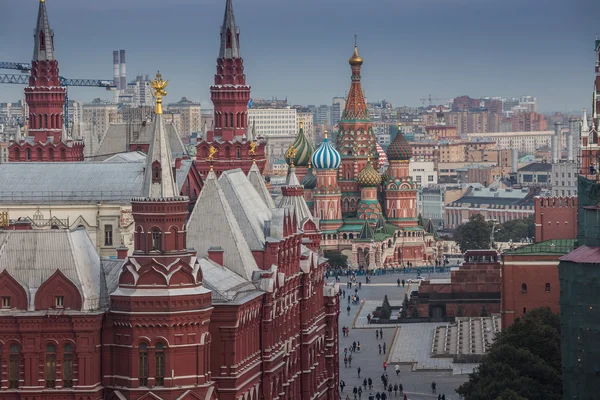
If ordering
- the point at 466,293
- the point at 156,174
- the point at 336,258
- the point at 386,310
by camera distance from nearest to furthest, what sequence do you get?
the point at 156,174 → the point at 466,293 → the point at 386,310 → the point at 336,258

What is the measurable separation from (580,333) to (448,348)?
42.7 m

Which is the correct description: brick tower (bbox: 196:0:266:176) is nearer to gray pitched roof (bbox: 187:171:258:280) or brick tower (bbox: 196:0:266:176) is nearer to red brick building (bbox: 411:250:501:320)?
gray pitched roof (bbox: 187:171:258:280)

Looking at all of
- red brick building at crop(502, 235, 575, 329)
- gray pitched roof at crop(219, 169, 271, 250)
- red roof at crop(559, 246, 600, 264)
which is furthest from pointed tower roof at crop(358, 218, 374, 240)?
red roof at crop(559, 246, 600, 264)

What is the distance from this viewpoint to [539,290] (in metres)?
117

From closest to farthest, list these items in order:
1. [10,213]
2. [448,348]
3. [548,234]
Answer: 1. [10,213]
2. [448,348]
3. [548,234]

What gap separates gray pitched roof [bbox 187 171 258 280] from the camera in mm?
81875

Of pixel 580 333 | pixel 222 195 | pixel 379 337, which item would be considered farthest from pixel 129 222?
pixel 379 337

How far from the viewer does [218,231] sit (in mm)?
82375

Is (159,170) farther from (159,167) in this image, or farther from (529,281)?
(529,281)

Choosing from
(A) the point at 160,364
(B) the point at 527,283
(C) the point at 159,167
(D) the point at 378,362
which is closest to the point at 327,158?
(D) the point at 378,362

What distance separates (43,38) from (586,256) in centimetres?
4503

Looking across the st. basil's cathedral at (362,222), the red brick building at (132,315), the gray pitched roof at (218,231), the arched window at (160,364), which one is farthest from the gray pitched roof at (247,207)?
the st. basil's cathedral at (362,222)

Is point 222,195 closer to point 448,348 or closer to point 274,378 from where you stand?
point 274,378

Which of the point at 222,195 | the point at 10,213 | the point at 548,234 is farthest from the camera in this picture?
the point at 548,234
